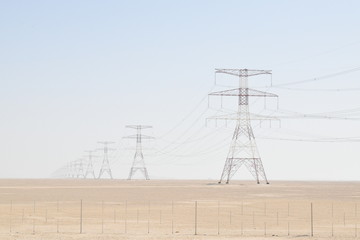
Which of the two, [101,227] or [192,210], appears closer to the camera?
[101,227]

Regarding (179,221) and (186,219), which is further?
(186,219)

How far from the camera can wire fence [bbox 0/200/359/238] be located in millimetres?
47188

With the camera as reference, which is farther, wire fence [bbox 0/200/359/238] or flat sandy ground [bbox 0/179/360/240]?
wire fence [bbox 0/200/359/238]

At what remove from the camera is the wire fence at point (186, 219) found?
155ft

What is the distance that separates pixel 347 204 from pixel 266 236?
34.5 m

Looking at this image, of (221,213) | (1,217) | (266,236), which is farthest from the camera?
(221,213)

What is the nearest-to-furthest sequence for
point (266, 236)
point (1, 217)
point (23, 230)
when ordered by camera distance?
point (266, 236) < point (23, 230) < point (1, 217)

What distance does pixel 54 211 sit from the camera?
6366 centimetres

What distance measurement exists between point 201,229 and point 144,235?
623 cm

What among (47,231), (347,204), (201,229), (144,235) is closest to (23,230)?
(47,231)

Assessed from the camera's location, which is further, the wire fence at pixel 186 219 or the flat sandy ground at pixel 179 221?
the wire fence at pixel 186 219

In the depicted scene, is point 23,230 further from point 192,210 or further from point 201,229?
point 192,210

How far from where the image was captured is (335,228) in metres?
49.3

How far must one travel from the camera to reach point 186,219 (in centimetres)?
5656
